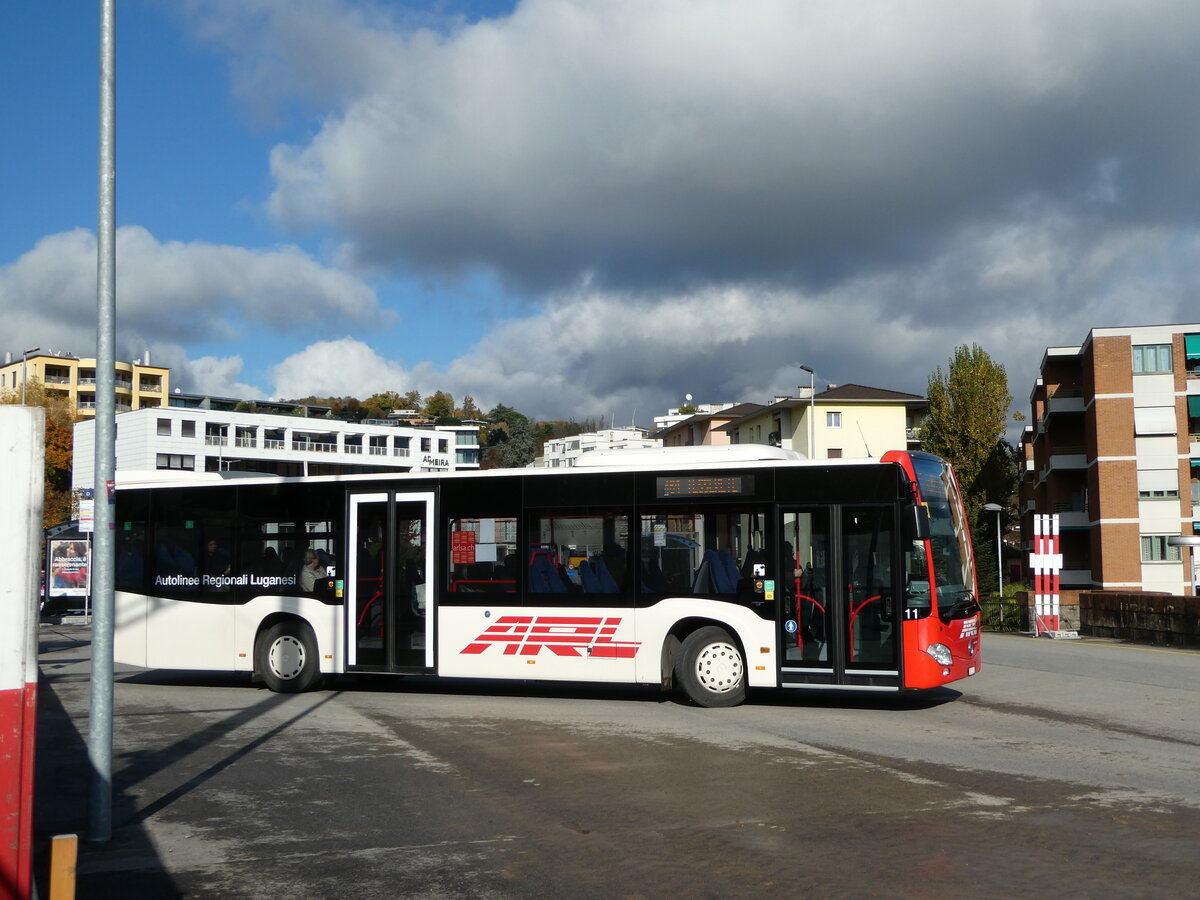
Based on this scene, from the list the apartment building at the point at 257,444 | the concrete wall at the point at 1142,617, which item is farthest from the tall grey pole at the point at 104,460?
the apartment building at the point at 257,444

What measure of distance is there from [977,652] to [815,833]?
24.3 ft

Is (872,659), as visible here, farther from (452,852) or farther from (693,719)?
(452,852)

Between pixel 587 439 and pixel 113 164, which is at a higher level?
pixel 587 439

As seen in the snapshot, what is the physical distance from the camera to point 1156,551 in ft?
195

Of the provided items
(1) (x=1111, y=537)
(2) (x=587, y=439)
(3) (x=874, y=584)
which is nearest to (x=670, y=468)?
(3) (x=874, y=584)

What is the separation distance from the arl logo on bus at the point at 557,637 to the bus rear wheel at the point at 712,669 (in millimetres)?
641

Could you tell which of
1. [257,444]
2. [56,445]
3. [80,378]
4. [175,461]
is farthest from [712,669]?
[80,378]

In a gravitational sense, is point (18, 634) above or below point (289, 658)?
above

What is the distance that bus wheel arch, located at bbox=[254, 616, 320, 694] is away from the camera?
50.6ft

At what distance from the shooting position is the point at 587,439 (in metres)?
160

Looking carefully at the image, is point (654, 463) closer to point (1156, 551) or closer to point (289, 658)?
point (289, 658)

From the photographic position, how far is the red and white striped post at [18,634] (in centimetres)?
483

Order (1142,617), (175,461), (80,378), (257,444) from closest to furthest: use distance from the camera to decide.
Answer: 1. (1142,617)
2. (175,461)
3. (257,444)
4. (80,378)

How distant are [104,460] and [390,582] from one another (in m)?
7.72
